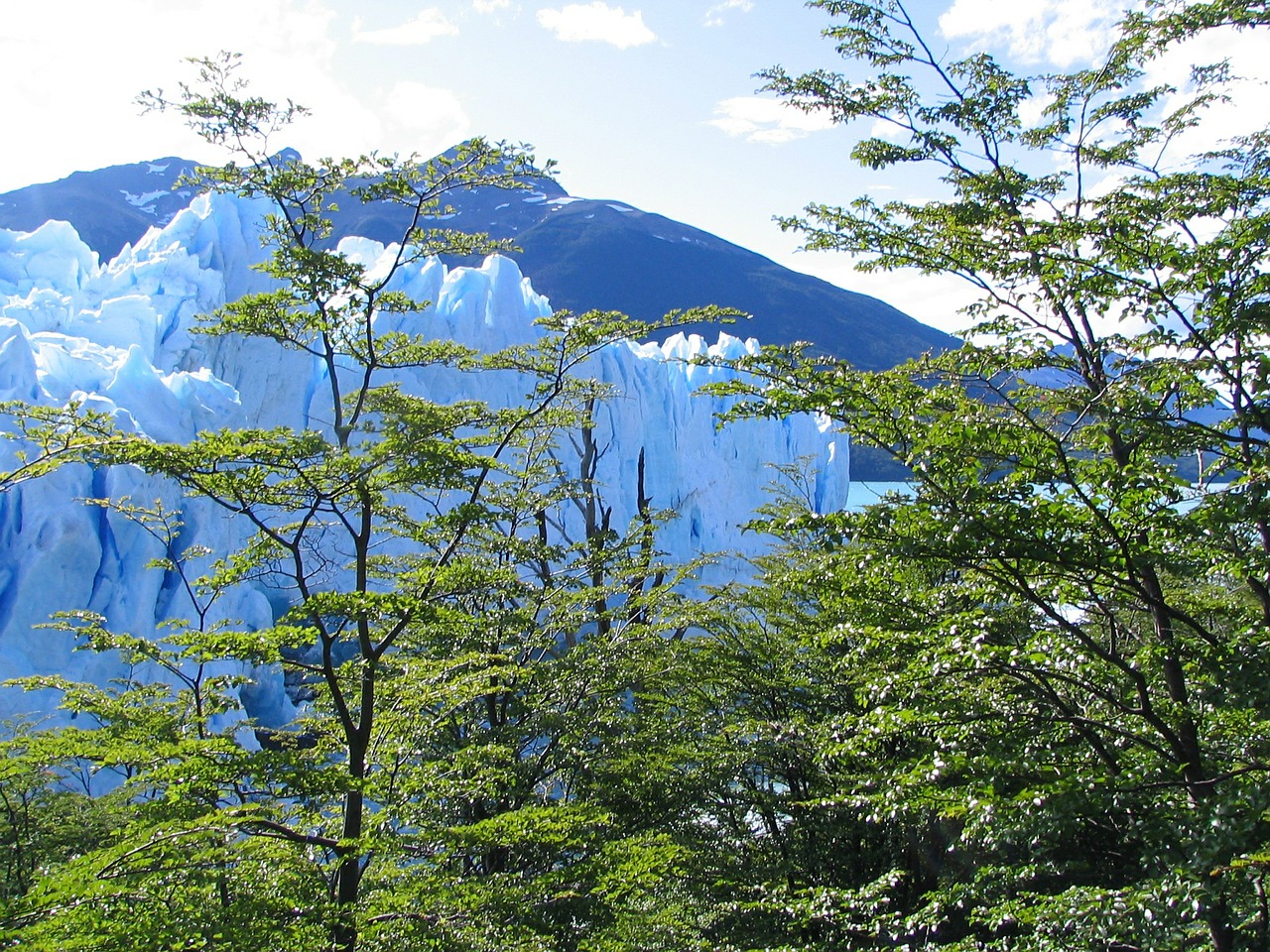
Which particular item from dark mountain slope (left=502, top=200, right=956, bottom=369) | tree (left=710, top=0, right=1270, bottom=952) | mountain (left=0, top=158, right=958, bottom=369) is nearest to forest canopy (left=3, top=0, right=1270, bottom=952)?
tree (left=710, top=0, right=1270, bottom=952)

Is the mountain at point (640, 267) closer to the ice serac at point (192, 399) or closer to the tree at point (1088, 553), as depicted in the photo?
the ice serac at point (192, 399)

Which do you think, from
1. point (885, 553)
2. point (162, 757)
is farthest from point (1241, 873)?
point (162, 757)

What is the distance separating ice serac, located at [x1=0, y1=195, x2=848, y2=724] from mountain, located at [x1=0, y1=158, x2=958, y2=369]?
113 ft

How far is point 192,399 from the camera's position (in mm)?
15242

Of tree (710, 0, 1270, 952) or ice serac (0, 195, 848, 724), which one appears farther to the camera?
ice serac (0, 195, 848, 724)

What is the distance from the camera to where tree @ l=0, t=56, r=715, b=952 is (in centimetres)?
351

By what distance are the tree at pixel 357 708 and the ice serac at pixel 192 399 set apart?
2.63 metres

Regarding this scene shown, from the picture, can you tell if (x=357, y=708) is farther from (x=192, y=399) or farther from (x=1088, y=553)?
(x=192, y=399)

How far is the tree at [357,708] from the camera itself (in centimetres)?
351

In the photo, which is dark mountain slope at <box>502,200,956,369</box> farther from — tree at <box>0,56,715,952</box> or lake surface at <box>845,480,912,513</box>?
tree at <box>0,56,715,952</box>

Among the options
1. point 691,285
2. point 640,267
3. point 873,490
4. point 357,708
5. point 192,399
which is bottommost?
point 357,708

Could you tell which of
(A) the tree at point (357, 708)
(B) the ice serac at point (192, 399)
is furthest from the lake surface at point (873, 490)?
(A) the tree at point (357, 708)

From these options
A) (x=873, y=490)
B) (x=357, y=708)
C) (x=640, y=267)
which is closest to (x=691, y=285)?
(x=640, y=267)

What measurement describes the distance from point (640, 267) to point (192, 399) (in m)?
59.9
